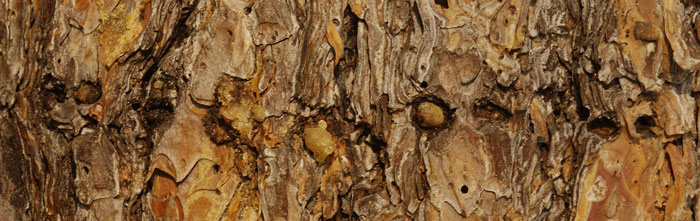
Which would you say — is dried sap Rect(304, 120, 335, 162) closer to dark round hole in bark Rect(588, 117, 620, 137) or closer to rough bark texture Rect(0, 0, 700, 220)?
rough bark texture Rect(0, 0, 700, 220)

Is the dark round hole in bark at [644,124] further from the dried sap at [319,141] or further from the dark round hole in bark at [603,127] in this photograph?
the dried sap at [319,141]

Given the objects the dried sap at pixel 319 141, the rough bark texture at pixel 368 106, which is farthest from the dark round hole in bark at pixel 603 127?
the dried sap at pixel 319 141

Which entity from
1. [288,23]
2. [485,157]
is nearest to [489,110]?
[485,157]

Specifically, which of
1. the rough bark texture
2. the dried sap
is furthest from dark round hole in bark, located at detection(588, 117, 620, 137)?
the dried sap

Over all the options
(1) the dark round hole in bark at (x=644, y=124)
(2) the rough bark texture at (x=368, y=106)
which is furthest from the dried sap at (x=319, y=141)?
(1) the dark round hole in bark at (x=644, y=124)

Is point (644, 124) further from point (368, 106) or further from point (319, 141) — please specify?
point (319, 141)

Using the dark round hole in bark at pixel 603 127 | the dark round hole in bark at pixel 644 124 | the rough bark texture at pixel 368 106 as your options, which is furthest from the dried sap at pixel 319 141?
the dark round hole in bark at pixel 644 124

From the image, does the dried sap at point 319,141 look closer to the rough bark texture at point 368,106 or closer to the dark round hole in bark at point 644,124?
the rough bark texture at point 368,106

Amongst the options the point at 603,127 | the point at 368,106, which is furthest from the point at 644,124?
the point at 368,106
